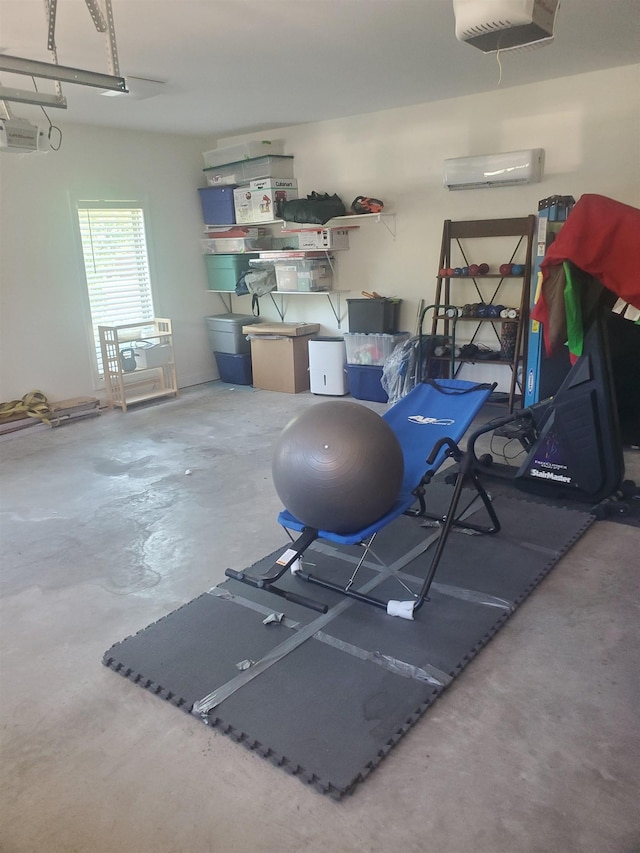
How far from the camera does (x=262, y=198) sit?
672 centimetres

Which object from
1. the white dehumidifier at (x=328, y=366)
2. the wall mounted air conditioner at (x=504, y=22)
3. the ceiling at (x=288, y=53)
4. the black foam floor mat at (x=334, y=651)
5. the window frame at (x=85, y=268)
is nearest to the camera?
the black foam floor mat at (x=334, y=651)

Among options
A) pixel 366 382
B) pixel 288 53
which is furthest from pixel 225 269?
pixel 288 53

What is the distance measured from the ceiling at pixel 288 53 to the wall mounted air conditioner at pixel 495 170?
1.89ft

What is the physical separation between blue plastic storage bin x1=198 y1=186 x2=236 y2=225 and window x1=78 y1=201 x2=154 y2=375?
80cm

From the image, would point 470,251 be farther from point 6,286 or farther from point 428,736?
point 428,736

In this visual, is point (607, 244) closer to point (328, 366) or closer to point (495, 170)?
point (495, 170)

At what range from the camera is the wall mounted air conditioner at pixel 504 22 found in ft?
7.74

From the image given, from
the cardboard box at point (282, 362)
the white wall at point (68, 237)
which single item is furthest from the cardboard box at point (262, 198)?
the cardboard box at point (282, 362)

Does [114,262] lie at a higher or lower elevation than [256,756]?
higher

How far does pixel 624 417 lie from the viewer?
182 inches

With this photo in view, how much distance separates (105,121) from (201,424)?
3022 mm

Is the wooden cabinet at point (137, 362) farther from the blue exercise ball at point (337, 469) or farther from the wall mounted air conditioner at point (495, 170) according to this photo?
the blue exercise ball at point (337, 469)

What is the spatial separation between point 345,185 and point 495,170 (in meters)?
1.82

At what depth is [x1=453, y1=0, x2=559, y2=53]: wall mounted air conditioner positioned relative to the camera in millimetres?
2359
